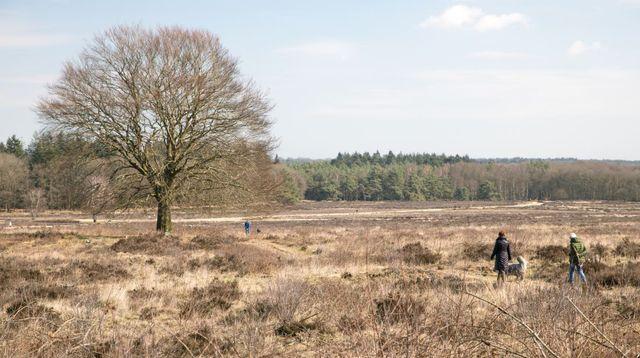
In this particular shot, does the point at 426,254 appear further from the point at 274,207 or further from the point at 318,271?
the point at 274,207

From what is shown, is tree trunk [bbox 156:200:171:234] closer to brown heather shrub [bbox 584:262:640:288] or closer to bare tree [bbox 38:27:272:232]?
bare tree [bbox 38:27:272:232]

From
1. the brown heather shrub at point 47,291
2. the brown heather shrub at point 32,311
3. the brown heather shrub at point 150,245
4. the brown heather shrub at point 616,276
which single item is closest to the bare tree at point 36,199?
the brown heather shrub at point 150,245

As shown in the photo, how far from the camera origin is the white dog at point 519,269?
47.8 ft

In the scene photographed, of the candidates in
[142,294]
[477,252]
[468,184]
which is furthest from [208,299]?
[468,184]

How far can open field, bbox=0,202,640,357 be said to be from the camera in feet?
15.7

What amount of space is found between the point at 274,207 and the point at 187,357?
20.4 metres

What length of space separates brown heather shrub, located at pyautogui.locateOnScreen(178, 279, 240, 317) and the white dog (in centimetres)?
774

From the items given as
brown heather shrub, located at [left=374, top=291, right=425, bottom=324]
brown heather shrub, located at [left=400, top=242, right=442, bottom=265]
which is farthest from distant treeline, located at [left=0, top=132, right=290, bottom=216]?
brown heather shrub, located at [left=374, top=291, right=425, bottom=324]

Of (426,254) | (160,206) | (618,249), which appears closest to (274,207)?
(160,206)

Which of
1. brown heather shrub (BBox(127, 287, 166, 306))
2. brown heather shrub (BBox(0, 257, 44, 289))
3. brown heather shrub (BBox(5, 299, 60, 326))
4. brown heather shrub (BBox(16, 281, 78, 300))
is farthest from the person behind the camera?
brown heather shrub (BBox(0, 257, 44, 289))

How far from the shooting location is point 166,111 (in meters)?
23.4

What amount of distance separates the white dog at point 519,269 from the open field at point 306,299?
383mm

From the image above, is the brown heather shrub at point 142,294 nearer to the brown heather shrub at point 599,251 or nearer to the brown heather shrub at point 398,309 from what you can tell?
the brown heather shrub at point 398,309

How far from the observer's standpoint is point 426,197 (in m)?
134
